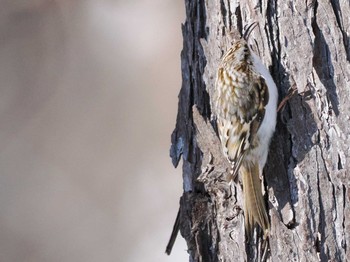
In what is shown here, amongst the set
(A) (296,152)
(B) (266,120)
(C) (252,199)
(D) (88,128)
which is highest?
(D) (88,128)

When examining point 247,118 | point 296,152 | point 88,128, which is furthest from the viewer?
point 88,128

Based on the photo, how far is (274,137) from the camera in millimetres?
2797

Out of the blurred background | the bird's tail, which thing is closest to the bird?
the bird's tail

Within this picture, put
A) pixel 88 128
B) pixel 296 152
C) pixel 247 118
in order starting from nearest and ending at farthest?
pixel 296 152 → pixel 247 118 → pixel 88 128

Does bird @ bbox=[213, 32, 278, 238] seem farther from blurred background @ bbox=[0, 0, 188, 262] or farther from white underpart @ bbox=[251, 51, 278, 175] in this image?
blurred background @ bbox=[0, 0, 188, 262]

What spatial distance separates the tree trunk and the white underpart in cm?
3

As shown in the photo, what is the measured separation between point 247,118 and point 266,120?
111mm

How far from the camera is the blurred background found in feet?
18.0

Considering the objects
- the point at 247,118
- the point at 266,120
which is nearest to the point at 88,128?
the point at 247,118

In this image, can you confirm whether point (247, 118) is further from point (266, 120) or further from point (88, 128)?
point (88, 128)

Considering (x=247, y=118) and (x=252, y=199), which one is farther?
(x=247, y=118)

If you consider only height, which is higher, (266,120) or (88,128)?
(88,128)

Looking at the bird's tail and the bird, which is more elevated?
the bird

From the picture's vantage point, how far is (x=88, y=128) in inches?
225
